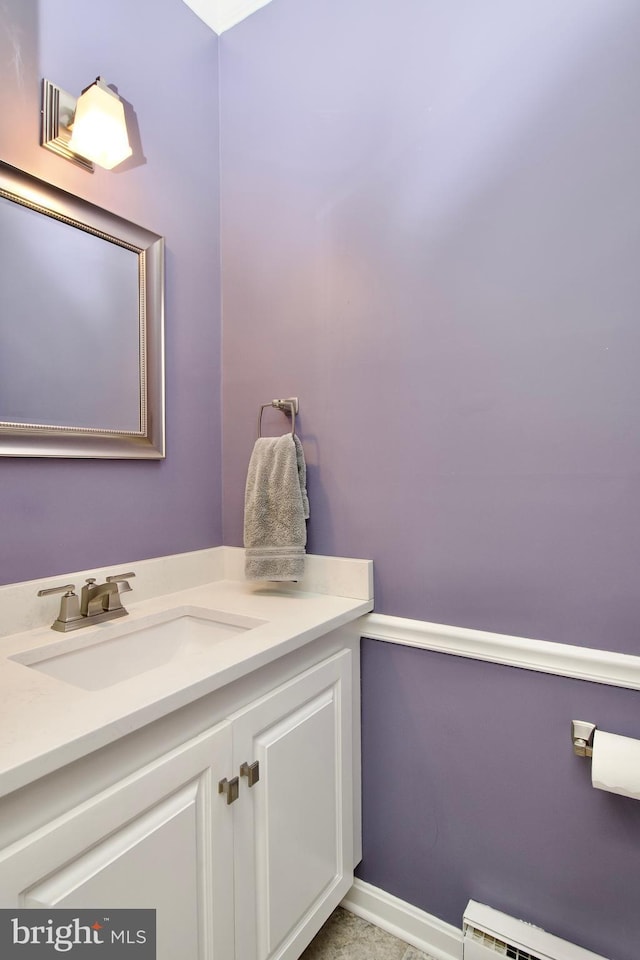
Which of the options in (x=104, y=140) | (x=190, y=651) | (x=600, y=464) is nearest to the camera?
(x=600, y=464)

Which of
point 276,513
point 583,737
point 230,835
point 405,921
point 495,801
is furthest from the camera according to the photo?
point 276,513

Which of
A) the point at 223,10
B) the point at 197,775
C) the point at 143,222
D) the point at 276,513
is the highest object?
the point at 223,10

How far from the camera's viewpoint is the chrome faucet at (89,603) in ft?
3.43

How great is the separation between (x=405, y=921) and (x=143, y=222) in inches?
77.9

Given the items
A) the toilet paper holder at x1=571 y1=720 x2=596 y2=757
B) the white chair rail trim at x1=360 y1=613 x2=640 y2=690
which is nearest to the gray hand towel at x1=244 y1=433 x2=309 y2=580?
the white chair rail trim at x1=360 y1=613 x2=640 y2=690

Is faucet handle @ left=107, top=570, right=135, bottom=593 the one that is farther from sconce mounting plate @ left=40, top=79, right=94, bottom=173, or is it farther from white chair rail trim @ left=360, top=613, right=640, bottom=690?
sconce mounting plate @ left=40, top=79, right=94, bottom=173

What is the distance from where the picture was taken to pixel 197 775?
31.0 inches

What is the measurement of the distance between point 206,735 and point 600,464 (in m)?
0.93

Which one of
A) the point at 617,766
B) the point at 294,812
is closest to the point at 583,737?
the point at 617,766

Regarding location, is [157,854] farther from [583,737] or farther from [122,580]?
[583,737]

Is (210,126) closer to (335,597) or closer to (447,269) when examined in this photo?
(447,269)

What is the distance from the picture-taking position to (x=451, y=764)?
46.1 inches

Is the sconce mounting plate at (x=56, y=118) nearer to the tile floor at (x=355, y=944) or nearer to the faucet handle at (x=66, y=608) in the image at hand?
the faucet handle at (x=66, y=608)

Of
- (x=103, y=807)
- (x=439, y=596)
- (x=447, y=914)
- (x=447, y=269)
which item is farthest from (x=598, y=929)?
(x=447, y=269)
